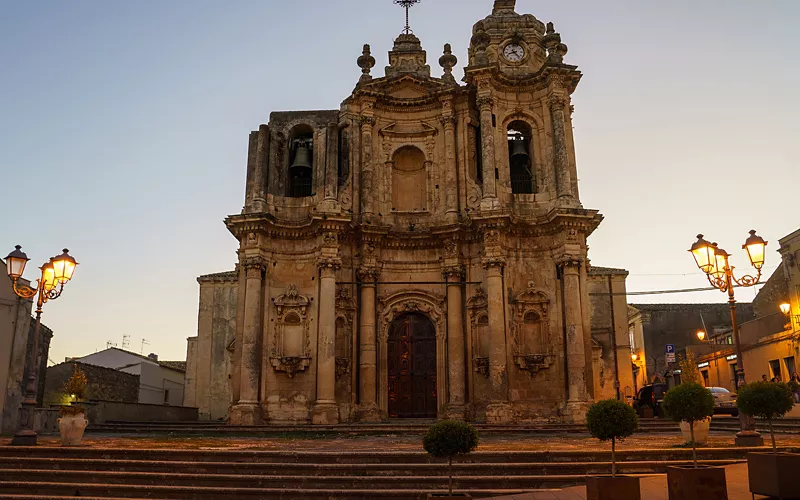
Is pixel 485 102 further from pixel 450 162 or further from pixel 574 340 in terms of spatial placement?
pixel 574 340

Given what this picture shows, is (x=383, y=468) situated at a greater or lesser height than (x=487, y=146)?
lesser

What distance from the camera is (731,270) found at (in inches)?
553

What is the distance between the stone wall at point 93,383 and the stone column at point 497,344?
67.4 feet

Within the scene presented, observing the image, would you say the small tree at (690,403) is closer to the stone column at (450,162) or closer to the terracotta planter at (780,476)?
the terracotta planter at (780,476)

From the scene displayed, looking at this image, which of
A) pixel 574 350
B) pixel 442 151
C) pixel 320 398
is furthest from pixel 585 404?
pixel 442 151

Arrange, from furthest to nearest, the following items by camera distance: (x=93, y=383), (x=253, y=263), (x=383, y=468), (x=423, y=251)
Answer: (x=93, y=383), (x=423, y=251), (x=253, y=263), (x=383, y=468)

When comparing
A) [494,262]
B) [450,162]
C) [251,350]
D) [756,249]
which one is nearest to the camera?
[756,249]

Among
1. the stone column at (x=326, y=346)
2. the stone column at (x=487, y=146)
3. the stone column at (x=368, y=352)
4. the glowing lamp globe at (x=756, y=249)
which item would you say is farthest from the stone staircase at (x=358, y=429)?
the stone column at (x=487, y=146)

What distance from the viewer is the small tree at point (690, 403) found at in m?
9.98

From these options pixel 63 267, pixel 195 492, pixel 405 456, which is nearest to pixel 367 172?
pixel 63 267

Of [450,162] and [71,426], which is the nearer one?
[71,426]

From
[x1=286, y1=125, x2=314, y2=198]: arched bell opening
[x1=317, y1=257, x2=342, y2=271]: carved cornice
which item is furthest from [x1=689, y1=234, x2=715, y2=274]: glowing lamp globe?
[x1=286, y1=125, x2=314, y2=198]: arched bell opening

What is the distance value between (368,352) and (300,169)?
7640 mm

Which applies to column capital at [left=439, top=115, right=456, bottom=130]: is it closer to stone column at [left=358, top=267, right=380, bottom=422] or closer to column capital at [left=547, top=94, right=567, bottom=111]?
column capital at [left=547, top=94, right=567, bottom=111]
